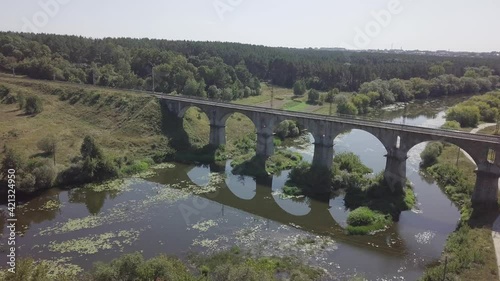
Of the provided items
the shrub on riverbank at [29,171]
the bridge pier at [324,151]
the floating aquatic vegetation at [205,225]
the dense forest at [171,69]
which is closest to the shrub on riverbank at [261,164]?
the bridge pier at [324,151]

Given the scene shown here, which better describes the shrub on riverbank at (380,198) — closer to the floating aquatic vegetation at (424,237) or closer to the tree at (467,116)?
the floating aquatic vegetation at (424,237)

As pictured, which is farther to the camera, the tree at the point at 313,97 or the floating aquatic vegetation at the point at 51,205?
the tree at the point at 313,97

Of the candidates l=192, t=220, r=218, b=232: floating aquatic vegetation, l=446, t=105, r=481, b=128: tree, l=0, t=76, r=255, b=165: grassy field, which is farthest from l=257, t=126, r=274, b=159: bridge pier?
l=446, t=105, r=481, b=128: tree

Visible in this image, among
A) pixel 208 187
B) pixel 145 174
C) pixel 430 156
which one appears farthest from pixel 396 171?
pixel 145 174

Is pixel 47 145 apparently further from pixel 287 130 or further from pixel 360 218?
pixel 360 218

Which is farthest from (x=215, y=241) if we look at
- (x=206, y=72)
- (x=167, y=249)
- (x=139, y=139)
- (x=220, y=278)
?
(x=206, y=72)

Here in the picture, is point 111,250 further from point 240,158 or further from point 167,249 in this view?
point 240,158

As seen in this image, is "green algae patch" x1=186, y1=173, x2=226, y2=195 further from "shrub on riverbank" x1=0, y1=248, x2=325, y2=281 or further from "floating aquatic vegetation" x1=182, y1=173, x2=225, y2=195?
"shrub on riverbank" x1=0, y1=248, x2=325, y2=281
